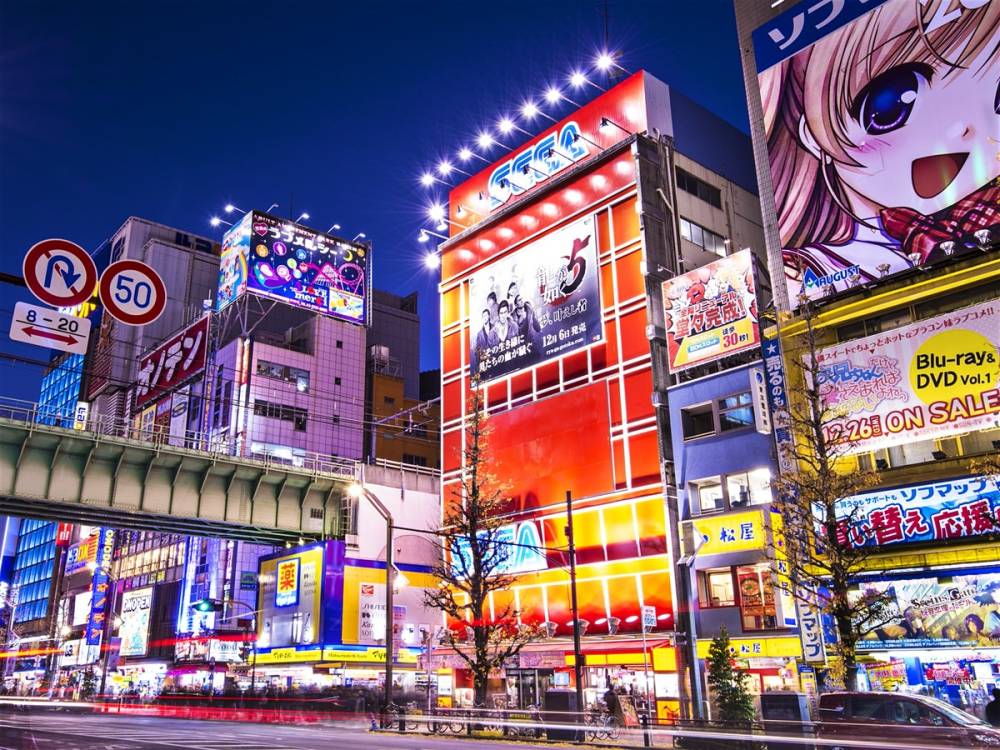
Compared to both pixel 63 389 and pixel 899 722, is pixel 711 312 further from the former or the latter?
pixel 63 389

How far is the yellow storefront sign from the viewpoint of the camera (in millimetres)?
32188

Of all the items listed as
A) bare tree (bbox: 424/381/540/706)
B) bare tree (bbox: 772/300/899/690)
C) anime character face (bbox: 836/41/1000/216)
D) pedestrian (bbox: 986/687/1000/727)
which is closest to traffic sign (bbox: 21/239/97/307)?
pedestrian (bbox: 986/687/1000/727)

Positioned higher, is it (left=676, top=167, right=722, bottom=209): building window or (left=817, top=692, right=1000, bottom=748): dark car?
(left=676, top=167, right=722, bottom=209): building window

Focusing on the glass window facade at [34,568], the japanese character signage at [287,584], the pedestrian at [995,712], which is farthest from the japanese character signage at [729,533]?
the glass window facade at [34,568]

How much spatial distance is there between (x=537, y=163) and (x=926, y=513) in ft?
105

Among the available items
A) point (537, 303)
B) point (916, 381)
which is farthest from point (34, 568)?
point (916, 381)

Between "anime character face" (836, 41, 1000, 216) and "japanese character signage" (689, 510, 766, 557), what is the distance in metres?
13.5

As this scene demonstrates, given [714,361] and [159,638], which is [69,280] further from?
[159,638]

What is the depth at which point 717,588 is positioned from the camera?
36.2m

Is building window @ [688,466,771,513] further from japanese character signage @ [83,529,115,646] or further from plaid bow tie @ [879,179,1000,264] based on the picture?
japanese character signage @ [83,529,115,646]

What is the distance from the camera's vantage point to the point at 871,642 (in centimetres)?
2888

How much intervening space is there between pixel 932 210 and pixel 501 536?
2725cm

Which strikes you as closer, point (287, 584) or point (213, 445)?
point (287, 584)

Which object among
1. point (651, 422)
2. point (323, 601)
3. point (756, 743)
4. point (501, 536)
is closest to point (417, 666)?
point (323, 601)
